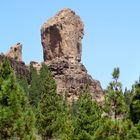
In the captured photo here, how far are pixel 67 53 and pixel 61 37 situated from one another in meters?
7.53

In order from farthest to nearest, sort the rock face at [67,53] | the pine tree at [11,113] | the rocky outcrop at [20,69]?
1. the rock face at [67,53]
2. the rocky outcrop at [20,69]
3. the pine tree at [11,113]

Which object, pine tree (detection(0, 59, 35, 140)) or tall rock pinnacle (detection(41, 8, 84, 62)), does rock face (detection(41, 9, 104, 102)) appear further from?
pine tree (detection(0, 59, 35, 140))

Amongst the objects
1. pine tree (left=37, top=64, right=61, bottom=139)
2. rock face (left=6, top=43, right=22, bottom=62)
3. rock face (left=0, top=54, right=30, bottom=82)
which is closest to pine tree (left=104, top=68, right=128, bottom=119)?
pine tree (left=37, top=64, right=61, bottom=139)

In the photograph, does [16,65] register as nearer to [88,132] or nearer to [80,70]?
[80,70]

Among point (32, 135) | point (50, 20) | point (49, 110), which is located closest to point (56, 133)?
point (49, 110)

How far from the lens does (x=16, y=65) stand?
14662 centimetres

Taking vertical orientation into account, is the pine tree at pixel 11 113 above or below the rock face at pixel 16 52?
below

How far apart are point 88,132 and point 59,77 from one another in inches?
4562

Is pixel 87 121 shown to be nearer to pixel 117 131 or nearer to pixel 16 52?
pixel 117 131

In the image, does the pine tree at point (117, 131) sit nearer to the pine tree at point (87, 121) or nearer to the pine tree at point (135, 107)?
the pine tree at point (135, 107)

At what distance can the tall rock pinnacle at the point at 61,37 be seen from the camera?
17188 centimetres

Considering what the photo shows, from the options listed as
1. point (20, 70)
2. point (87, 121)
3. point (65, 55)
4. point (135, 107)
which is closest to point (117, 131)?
point (135, 107)

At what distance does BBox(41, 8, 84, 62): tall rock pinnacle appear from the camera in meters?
172

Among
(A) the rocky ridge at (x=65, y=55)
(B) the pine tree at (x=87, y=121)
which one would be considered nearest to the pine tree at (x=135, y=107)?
(B) the pine tree at (x=87, y=121)
